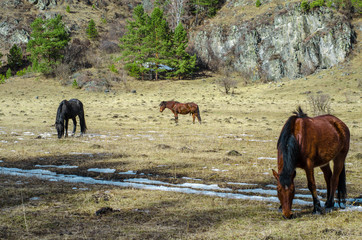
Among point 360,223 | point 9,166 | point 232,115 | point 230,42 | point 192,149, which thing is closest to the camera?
point 360,223

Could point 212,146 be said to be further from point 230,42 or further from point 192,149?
point 230,42

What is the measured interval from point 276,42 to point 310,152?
199 feet

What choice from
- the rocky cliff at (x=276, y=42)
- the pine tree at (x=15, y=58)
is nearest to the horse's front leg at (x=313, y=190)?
the rocky cliff at (x=276, y=42)

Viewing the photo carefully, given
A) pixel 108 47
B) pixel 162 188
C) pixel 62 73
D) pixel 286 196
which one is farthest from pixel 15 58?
Result: pixel 286 196

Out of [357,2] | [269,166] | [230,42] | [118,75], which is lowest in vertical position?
[269,166]

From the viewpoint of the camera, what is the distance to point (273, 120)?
26.7 meters

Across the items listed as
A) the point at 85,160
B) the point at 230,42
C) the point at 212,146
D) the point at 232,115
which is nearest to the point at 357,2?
the point at 230,42

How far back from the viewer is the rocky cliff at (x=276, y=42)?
54375mm

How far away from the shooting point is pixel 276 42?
61.7m

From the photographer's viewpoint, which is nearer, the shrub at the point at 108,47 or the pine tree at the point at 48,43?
the pine tree at the point at 48,43

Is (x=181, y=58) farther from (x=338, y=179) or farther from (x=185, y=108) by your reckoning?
(x=338, y=179)

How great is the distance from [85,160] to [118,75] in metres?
50.6

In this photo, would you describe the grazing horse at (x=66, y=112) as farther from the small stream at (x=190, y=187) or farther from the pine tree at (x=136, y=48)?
the pine tree at (x=136, y=48)

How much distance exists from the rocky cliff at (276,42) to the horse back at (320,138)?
51.7 m
